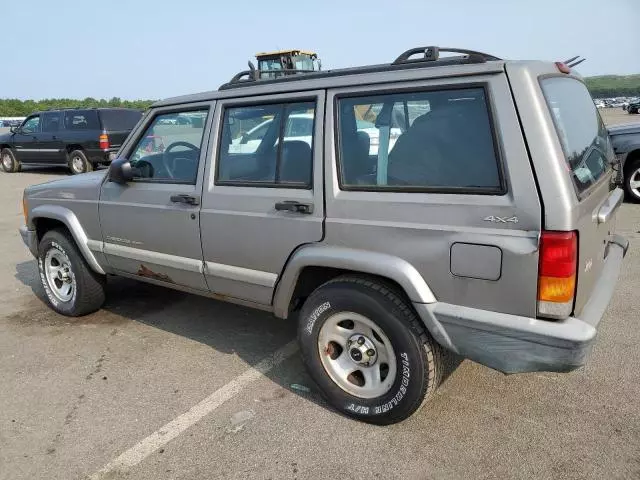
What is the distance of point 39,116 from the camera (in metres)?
15.0

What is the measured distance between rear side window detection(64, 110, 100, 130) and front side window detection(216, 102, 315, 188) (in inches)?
454

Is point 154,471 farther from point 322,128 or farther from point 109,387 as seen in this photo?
point 322,128

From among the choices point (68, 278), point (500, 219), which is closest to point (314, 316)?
point (500, 219)

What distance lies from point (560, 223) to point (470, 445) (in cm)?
122

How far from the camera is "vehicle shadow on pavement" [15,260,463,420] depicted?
339 cm

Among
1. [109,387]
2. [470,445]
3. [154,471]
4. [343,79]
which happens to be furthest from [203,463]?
[343,79]

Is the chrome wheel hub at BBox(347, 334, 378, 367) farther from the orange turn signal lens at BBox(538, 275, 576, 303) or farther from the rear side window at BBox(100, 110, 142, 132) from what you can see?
the rear side window at BBox(100, 110, 142, 132)

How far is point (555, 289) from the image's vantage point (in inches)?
88.0

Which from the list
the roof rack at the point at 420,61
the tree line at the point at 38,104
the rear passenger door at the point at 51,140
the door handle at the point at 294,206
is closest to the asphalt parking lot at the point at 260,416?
the door handle at the point at 294,206

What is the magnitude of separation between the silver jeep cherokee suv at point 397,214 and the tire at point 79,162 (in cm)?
1108

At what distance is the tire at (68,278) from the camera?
14.4 feet

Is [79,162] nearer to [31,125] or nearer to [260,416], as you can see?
[31,125]

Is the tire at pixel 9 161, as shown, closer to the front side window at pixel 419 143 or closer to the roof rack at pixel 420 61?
the roof rack at pixel 420 61

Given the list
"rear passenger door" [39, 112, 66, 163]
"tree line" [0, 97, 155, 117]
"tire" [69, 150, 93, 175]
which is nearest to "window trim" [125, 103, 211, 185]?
"tire" [69, 150, 93, 175]
